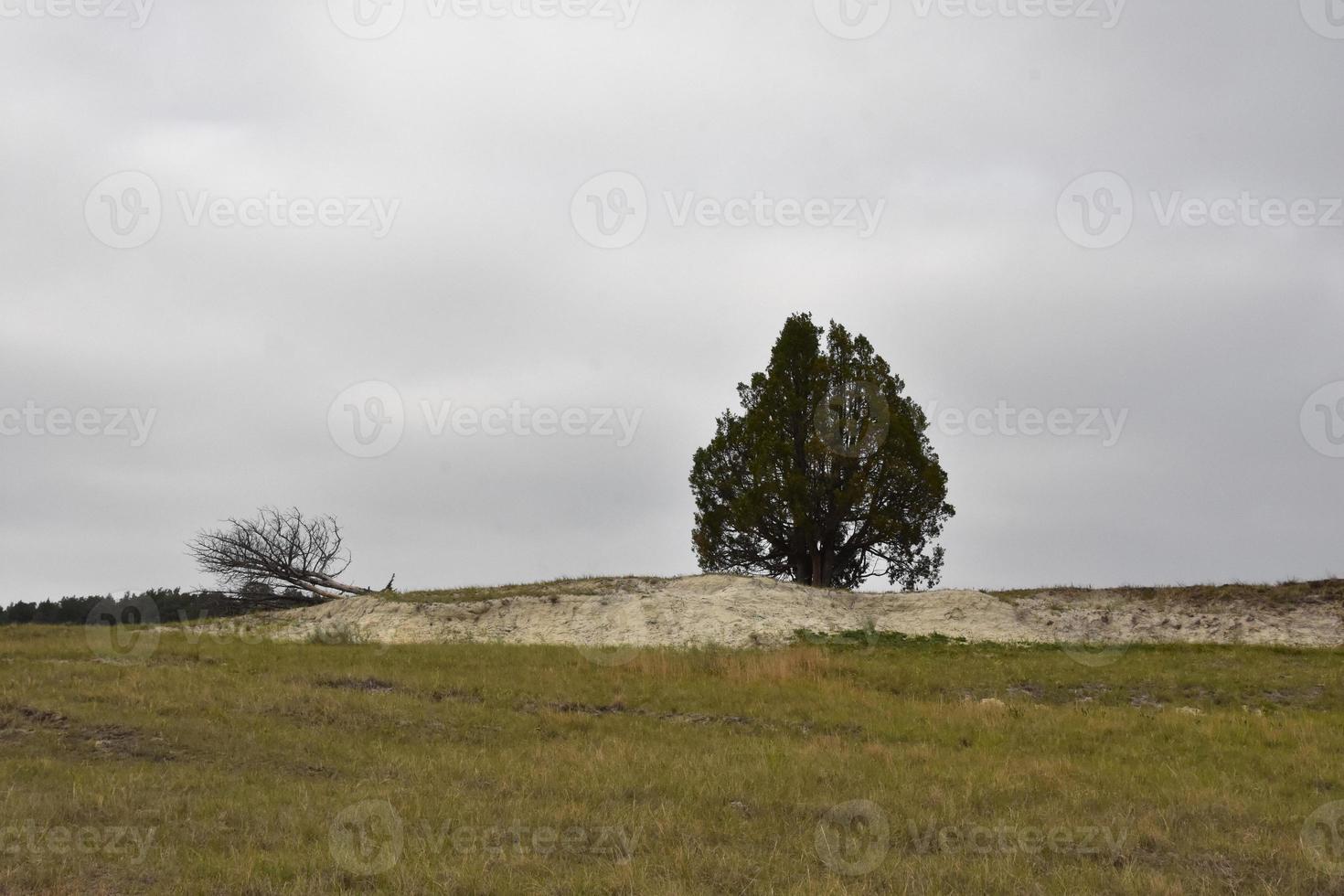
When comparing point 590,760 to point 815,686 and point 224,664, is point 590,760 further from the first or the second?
point 224,664

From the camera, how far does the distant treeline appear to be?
1475 inches

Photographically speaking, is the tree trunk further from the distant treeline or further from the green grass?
the distant treeline

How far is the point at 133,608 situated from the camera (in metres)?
43.0

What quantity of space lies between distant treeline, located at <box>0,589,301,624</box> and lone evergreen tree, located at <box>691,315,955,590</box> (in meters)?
17.1

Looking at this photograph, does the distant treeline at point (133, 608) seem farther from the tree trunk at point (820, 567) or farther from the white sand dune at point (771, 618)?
the tree trunk at point (820, 567)

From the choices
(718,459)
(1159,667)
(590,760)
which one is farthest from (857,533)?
(590,760)

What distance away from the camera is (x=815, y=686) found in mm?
20797

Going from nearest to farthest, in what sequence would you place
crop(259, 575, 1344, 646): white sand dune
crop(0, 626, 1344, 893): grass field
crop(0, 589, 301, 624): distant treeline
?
crop(0, 626, 1344, 893): grass field → crop(259, 575, 1344, 646): white sand dune → crop(0, 589, 301, 624): distant treeline

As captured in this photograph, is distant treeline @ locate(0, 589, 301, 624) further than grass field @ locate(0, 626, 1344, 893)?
Yes

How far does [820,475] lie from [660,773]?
2591cm

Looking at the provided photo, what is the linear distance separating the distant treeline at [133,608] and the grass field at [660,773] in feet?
48.0

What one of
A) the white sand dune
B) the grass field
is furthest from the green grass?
the grass field

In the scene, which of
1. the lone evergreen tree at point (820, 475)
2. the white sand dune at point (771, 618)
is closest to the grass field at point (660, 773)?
the white sand dune at point (771, 618)

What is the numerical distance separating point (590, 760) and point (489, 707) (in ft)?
16.7
